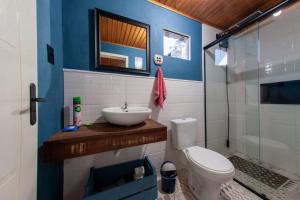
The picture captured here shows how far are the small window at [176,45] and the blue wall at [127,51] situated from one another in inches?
14.6

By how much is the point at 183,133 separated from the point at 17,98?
59.9 inches

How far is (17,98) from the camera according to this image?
0.52 meters

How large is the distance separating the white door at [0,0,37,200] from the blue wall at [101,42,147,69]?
750 millimetres

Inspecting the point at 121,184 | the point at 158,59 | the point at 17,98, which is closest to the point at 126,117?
the point at 17,98

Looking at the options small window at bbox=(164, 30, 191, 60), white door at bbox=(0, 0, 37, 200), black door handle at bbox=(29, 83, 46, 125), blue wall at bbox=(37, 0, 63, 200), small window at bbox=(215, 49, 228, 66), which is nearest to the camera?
white door at bbox=(0, 0, 37, 200)

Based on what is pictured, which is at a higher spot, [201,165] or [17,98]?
[17,98]

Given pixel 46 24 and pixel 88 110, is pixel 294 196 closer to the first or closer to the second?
pixel 88 110

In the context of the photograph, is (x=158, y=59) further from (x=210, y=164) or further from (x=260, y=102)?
(x=260, y=102)

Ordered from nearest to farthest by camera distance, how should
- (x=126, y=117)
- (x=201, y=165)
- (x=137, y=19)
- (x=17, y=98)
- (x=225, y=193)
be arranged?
(x=17, y=98) < (x=126, y=117) < (x=201, y=165) < (x=225, y=193) < (x=137, y=19)

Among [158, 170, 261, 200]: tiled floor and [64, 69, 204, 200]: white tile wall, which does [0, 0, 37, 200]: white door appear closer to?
[64, 69, 204, 200]: white tile wall

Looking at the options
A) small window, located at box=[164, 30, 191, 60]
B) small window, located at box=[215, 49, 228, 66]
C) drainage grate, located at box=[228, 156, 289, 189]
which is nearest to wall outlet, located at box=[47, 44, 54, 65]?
small window, located at box=[164, 30, 191, 60]

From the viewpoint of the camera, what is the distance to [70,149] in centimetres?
82

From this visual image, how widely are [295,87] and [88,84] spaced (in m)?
2.46

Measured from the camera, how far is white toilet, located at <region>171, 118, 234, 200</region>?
1.11 metres
